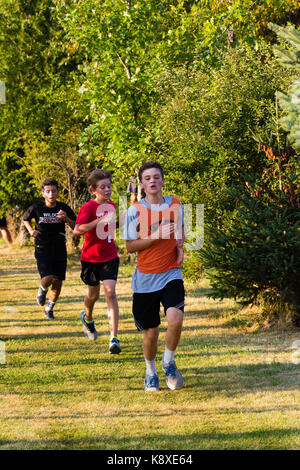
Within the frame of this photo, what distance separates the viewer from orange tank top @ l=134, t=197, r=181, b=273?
656 cm

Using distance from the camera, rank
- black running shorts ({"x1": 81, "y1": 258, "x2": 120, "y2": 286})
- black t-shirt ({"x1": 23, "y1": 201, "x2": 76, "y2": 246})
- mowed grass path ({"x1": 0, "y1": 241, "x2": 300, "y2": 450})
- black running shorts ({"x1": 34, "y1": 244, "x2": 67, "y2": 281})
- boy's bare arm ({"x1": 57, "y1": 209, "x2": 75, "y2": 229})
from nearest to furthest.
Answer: mowed grass path ({"x1": 0, "y1": 241, "x2": 300, "y2": 450})
black running shorts ({"x1": 81, "y1": 258, "x2": 120, "y2": 286})
boy's bare arm ({"x1": 57, "y1": 209, "x2": 75, "y2": 229})
black t-shirt ({"x1": 23, "y1": 201, "x2": 76, "y2": 246})
black running shorts ({"x1": 34, "y1": 244, "x2": 67, "y2": 281})

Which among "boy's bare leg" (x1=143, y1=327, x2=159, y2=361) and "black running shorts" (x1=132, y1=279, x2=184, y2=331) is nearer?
"black running shorts" (x1=132, y1=279, x2=184, y2=331)

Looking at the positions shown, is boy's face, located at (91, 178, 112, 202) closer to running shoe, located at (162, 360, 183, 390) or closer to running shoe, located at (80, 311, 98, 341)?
running shoe, located at (80, 311, 98, 341)

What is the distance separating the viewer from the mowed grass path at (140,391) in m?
5.39

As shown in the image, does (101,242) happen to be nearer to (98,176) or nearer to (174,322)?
(98,176)

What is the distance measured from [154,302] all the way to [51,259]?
4.23 metres

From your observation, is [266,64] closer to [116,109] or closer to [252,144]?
[252,144]

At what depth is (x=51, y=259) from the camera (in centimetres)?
1057

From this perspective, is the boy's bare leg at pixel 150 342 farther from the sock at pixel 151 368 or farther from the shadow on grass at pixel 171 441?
the shadow on grass at pixel 171 441

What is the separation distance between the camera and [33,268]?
19.5 metres

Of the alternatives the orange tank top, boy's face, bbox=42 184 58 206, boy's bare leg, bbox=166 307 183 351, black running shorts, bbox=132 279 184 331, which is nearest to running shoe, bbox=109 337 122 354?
black running shorts, bbox=132 279 184 331

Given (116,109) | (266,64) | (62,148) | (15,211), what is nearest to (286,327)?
(266,64)

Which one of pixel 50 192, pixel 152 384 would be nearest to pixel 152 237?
pixel 152 384

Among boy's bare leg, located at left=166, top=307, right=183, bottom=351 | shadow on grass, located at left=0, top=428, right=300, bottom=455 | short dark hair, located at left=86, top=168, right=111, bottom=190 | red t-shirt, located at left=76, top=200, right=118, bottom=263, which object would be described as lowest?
shadow on grass, located at left=0, top=428, right=300, bottom=455
